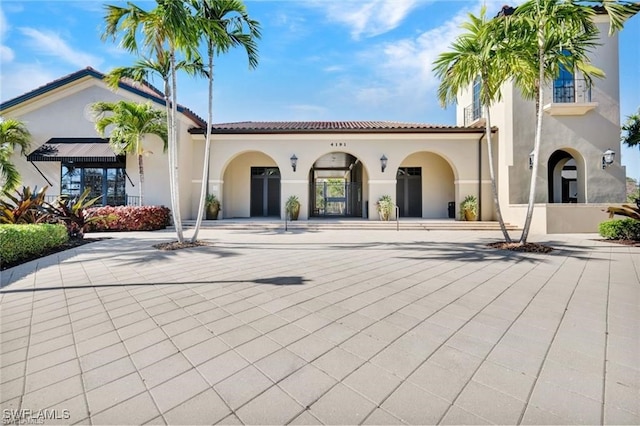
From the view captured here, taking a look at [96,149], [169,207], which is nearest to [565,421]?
[169,207]

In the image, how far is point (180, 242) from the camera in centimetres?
745

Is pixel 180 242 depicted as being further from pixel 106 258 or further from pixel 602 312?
pixel 602 312

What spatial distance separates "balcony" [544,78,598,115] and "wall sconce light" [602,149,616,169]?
6.67 feet

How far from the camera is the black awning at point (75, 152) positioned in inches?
462

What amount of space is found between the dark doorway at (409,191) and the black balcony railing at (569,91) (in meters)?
6.81

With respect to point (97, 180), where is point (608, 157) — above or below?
above

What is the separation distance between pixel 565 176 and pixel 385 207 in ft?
49.0

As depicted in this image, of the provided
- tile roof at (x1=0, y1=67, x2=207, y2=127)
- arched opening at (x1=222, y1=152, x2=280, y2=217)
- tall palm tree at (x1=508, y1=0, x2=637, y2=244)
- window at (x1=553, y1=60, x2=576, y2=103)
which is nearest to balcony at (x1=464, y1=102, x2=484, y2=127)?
window at (x1=553, y1=60, x2=576, y2=103)

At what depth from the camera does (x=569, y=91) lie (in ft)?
41.0

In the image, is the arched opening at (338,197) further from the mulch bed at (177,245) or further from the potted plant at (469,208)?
the mulch bed at (177,245)

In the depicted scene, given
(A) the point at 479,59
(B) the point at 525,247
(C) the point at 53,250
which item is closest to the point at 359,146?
(A) the point at 479,59

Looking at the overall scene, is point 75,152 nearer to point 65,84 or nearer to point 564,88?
point 65,84

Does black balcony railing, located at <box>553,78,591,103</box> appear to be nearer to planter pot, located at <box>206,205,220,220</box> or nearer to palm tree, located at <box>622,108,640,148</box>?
palm tree, located at <box>622,108,640,148</box>

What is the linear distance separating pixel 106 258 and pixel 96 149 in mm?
9143
